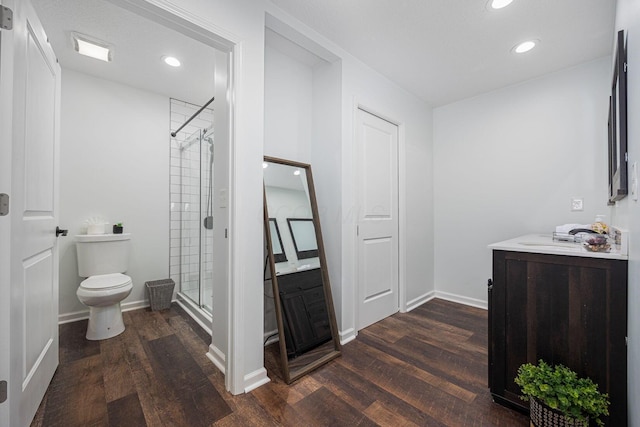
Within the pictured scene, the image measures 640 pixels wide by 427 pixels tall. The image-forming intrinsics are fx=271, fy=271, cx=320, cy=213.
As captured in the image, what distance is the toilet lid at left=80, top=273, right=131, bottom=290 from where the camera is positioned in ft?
7.31

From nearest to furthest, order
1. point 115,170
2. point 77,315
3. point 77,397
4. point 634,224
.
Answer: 1. point 634,224
2. point 77,397
3. point 77,315
4. point 115,170

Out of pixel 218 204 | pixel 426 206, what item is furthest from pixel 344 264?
pixel 426 206

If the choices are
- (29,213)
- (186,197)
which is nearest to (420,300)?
(186,197)

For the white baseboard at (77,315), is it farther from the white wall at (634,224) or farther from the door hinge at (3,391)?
the white wall at (634,224)

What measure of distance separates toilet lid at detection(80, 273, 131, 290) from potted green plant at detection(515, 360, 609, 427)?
9.38 feet

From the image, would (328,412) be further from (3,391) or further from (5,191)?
(5,191)

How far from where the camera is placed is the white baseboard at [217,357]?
1838 millimetres

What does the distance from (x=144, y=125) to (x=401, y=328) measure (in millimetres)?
3408

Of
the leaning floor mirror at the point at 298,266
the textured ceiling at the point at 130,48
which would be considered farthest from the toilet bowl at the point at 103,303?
the textured ceiling at the point at 130,48

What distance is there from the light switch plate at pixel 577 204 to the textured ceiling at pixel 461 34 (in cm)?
123

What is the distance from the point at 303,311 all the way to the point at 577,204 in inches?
104

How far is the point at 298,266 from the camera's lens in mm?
2115

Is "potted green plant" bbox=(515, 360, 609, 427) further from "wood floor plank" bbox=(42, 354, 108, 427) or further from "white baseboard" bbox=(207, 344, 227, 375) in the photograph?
"wood floor plank" bbox=(42, 354, 108, 427)

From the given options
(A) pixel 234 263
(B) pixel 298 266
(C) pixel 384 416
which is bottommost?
(C) pixel 384 416
